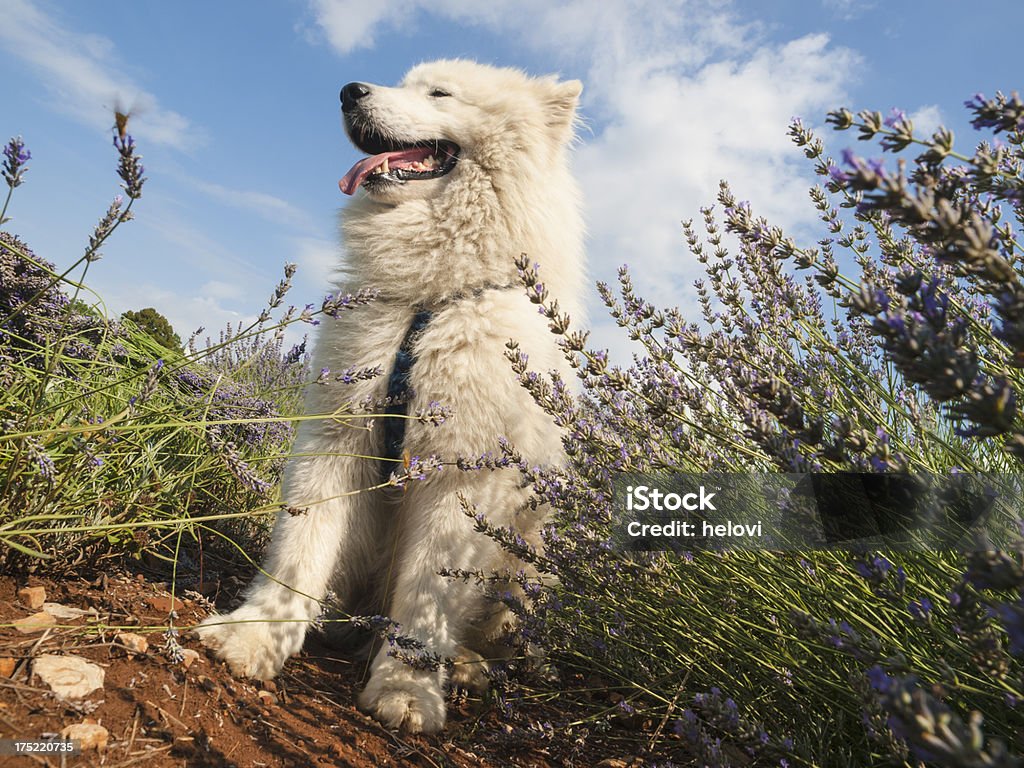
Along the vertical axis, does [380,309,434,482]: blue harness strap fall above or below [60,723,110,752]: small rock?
above

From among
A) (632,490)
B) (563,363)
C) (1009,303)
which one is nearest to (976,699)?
(632,490)

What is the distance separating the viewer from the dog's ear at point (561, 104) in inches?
120

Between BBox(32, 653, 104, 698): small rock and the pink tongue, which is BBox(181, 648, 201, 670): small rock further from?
the pink tongue

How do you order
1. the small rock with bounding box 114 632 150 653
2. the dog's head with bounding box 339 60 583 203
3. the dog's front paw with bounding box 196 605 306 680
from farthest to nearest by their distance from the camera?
the dog's head with bounding box 339 60 583 203 → the dog's front paw with bounding box 196 605 306 680 → the small rock with bounding box 114 632 150 653

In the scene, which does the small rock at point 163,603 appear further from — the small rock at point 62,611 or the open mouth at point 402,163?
the open mouth at point 402,163

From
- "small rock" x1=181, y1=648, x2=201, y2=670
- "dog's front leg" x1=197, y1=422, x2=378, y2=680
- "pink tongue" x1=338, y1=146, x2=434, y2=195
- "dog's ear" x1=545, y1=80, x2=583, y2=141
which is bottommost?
"small rock" x1=181, y1=648, x2=201, y2=670

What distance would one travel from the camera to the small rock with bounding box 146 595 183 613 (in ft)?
7.34

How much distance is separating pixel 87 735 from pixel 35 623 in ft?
1.64

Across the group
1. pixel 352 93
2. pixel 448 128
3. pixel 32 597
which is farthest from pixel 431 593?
pixel 352 93

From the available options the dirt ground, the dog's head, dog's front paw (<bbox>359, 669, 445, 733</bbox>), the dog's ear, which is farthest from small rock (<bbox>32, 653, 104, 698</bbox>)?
the dog's ear

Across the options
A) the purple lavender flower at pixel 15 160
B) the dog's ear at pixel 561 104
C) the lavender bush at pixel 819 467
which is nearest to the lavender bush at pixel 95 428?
the purple lavender flower at pixel 15 160

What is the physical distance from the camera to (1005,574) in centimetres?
64

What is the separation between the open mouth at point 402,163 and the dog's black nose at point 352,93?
0.40 ft

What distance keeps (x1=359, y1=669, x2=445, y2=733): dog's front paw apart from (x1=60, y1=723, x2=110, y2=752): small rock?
2.56ft
